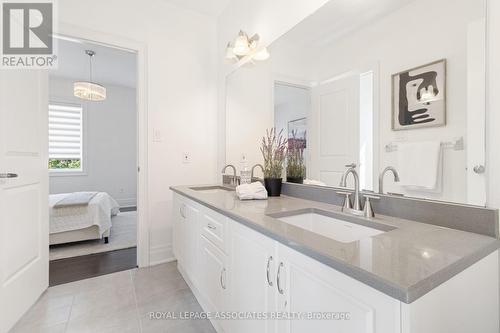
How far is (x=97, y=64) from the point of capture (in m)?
3.94

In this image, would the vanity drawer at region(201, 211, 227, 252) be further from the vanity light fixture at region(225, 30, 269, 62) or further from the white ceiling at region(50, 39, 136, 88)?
the white ceiling at region(50, 39, 136, 88)

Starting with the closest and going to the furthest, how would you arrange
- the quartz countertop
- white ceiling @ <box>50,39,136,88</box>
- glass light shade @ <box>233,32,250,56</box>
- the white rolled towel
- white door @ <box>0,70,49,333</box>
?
the quartz countertop → white door @ <box>0,70,49,333</box> → the white rolled towel → glass light shade @ <box>233,32,250,56</box> → white ceiling @ <box>50,39,136,88</box>

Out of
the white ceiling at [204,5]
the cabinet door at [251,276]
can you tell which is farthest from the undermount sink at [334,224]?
the white ceiling at [204,5]

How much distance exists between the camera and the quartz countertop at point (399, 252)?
1.75 ft

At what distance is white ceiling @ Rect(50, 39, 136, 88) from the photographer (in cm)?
339

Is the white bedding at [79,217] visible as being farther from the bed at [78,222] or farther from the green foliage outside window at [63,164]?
the green foliage outside window at [63,164]

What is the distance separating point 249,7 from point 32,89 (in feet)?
5.96

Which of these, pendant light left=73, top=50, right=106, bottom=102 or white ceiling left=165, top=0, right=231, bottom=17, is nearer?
white ceiling left=165, top=0, right=231, bottom=17

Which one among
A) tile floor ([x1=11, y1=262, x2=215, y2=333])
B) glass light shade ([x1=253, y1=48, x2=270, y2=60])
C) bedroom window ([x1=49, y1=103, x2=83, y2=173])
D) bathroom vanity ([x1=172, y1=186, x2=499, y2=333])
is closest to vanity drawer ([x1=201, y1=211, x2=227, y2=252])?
bathroom vanity ([x1=172, y1=186, x2=499, y2=333])

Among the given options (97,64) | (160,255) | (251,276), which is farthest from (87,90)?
(251,276)

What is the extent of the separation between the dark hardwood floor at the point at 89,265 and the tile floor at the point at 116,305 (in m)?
0.12

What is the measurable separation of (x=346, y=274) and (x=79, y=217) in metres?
3.17

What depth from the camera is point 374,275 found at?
547mm

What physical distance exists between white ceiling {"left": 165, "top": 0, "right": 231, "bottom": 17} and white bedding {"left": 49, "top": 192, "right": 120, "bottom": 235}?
245 centimetres
